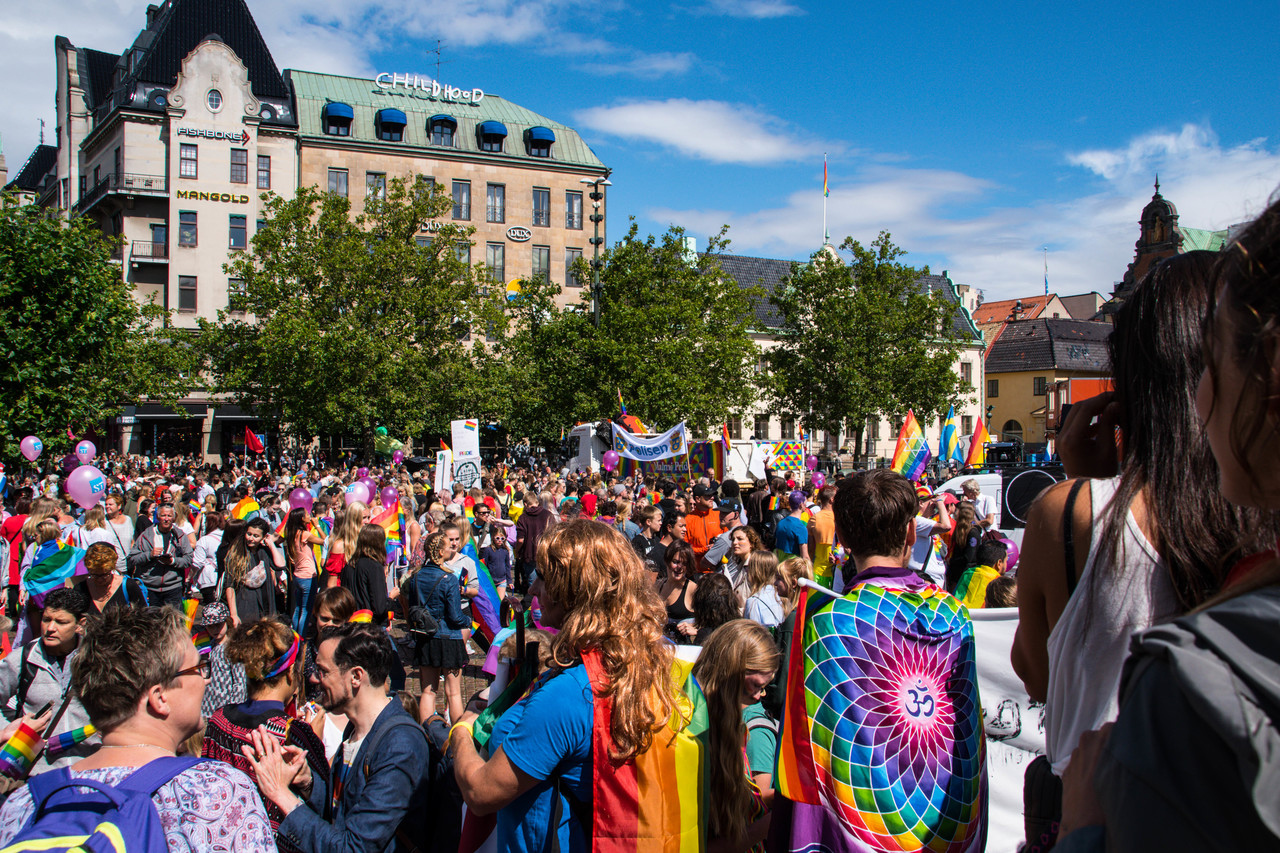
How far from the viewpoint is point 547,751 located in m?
2.17

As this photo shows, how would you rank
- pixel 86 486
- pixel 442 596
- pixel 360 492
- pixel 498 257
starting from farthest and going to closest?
1. pixel 498 257
2. pixel 360 492
3. pixel 86 486
4. pixel 442 596

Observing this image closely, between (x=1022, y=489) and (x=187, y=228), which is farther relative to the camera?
(x=187, y=228)

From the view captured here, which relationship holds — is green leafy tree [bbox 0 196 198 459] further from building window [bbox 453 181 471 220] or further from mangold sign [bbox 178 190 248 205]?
building window [bbox 453 181 471 220]

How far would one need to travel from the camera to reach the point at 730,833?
8.93 ft

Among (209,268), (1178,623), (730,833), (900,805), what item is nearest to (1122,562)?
(1178,623)

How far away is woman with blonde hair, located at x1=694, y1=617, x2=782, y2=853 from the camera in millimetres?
2738

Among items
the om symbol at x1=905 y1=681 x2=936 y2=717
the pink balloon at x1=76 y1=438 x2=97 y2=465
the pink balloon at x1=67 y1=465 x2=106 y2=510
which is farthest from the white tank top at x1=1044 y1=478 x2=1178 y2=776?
the pink balloon at x1=76 y1=438 x2=97 y2=465

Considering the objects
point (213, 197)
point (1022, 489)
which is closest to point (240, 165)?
point (213, 197)

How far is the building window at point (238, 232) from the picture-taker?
144 ft

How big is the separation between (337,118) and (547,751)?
2047 inches

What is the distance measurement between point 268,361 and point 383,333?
433 centimetres

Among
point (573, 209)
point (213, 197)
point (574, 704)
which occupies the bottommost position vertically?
point (574, 704)

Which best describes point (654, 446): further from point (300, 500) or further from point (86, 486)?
point (86, 486)

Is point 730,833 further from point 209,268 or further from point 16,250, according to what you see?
point 209,268
